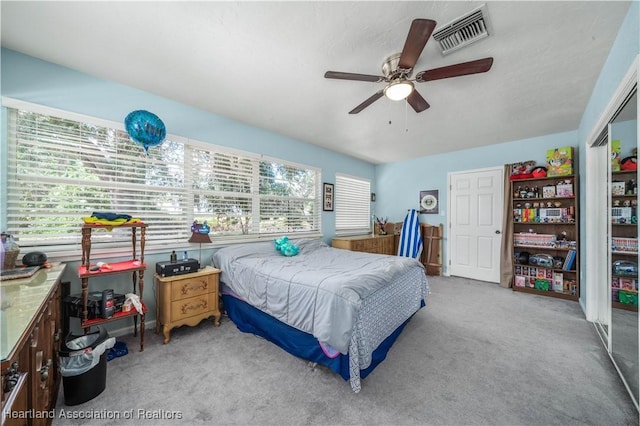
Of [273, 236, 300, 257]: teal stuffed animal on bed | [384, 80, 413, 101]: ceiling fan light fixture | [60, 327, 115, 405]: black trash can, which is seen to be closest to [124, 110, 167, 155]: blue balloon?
[60, 327, 115, 405]: black trash can

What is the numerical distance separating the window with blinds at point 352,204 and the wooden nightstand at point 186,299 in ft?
9.30

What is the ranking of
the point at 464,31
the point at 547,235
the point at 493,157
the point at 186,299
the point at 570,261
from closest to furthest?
1. the point at 464,31
2. the point at 186,299
3. the point at 570,261
4. the point at 547,235
5. the point at 493,157

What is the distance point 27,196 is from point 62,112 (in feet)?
2.62

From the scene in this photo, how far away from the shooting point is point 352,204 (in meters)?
5.29

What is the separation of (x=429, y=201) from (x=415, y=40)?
13.3ft

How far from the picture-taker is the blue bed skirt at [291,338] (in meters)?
1.78

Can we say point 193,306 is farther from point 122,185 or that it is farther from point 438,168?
point 438,168

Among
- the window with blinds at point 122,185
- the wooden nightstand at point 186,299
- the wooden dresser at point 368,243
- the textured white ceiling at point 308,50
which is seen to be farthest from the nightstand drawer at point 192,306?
the wooden dresser at point 368,243

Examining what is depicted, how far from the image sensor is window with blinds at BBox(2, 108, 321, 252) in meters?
2.05

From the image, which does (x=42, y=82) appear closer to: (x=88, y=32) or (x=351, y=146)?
(x=88, y=32)

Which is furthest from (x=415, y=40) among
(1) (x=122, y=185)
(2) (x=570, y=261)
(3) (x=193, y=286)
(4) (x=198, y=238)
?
(2) (x=570, y=261)

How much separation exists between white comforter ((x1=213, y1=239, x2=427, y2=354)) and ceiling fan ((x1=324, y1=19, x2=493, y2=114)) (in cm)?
Result: 157

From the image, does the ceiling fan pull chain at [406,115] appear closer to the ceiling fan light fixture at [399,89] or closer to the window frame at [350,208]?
the ceiling fan light fixture at [399,89]

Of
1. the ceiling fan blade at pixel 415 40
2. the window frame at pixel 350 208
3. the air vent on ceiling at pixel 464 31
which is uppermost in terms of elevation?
the air vent on ceiling at pixel 464 31
